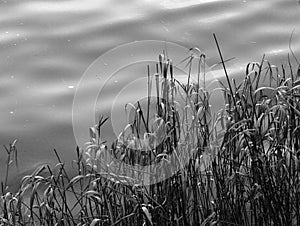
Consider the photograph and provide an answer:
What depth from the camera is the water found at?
3.85 metres

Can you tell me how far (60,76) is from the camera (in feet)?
13.8

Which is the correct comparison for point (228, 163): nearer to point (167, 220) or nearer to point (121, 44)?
point (167, 220)

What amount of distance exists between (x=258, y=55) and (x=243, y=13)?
567 mm

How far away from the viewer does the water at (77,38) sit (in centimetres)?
385

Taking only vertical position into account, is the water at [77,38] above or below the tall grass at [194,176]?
above

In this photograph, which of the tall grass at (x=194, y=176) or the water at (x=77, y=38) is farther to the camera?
the water at (x=77, y=38)

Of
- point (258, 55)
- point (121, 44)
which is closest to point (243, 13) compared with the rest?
point (258, 55)

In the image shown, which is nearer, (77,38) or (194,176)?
(194,176)

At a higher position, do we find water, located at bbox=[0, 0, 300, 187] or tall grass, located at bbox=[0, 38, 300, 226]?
water, located at bbox=[0, 0, 300, 187]

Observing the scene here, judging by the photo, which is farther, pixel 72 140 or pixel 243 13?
pixel 243 13

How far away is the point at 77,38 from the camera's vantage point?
4.54 metres

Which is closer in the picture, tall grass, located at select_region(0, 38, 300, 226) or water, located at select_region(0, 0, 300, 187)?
tall grass, located at select_region(0, 38, 300, 226)

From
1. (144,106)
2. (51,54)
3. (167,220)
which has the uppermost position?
(51,54)

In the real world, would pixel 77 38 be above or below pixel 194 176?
above
